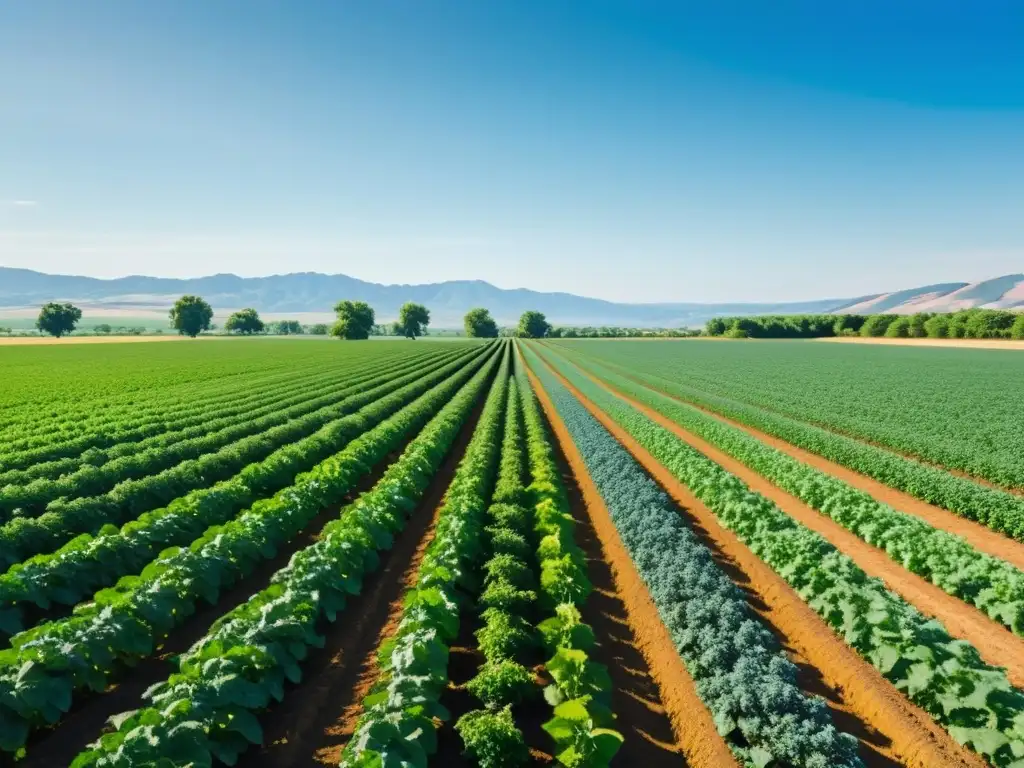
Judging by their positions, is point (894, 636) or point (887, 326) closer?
point (894, 636)

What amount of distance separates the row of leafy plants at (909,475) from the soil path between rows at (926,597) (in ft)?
12.7

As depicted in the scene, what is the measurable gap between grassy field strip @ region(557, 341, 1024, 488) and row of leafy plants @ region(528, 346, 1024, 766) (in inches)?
434

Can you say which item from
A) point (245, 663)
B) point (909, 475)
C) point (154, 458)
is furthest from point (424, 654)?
point (909, 475)

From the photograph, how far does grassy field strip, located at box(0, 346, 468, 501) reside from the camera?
1312cm

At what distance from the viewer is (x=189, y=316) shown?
→ 14175 centimetres

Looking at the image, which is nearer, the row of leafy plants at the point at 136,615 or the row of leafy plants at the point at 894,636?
the row of leafy plants at the point at 136,615

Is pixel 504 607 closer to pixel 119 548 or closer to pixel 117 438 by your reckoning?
pixel 119 548

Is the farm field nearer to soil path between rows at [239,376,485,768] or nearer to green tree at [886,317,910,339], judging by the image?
soil path between rows at [239,376,485,768]

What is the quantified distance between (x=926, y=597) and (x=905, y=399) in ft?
89.9

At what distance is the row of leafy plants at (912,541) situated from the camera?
984 cm

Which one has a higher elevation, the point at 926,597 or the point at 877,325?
the point at 877,325

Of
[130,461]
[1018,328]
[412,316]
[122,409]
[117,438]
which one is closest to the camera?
[130,461]

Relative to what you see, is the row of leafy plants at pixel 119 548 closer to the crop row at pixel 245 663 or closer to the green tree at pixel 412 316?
the crop row at pixel 245 663

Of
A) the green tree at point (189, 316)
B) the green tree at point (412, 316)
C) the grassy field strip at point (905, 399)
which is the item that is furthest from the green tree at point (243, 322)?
the grassy field strip at point (905, 399)
